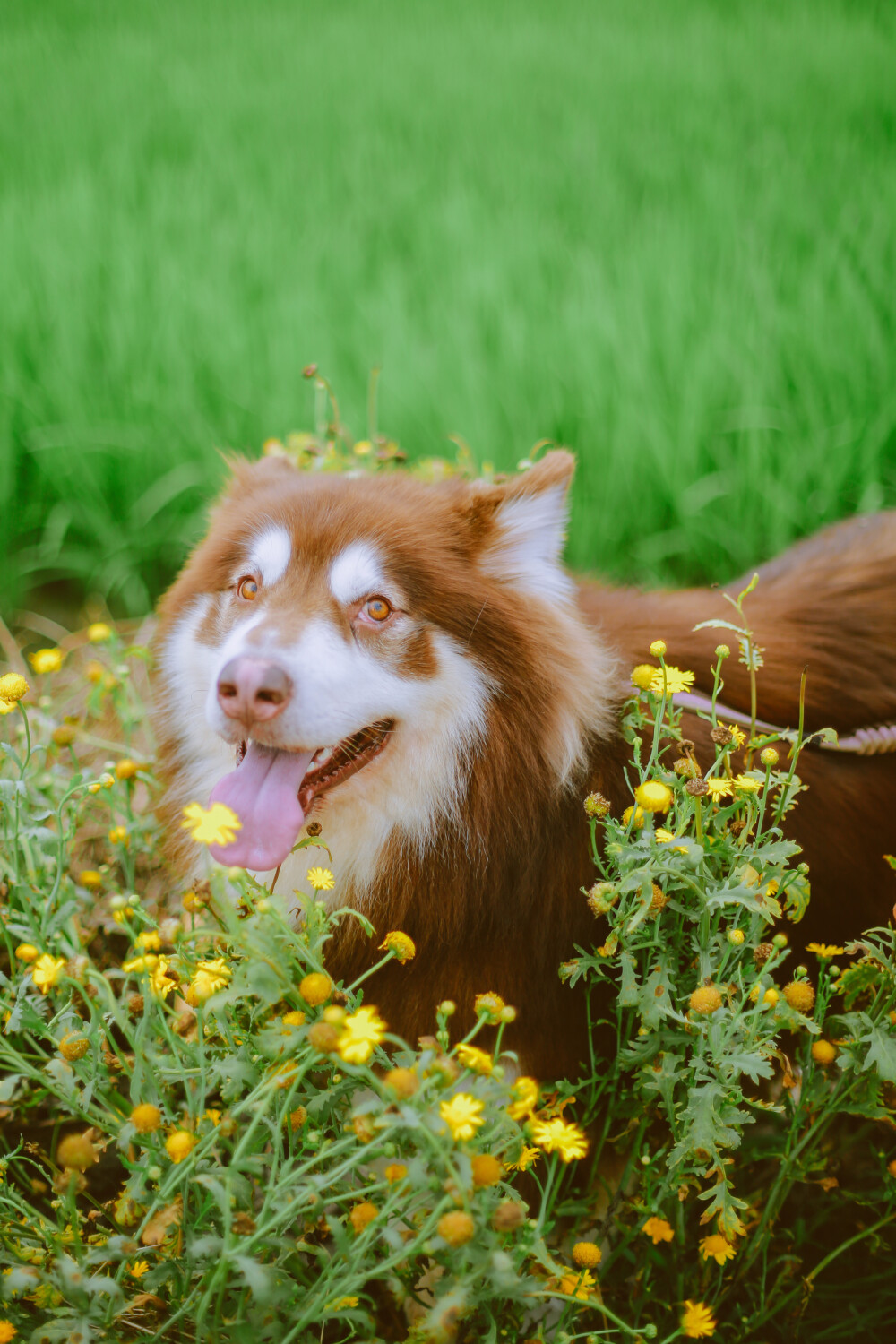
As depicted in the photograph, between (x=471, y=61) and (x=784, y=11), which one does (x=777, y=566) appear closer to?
(x=784, y=11)

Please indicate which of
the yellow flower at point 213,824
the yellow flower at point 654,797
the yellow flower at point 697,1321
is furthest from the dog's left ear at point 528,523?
the yellow flower at point 697,1321

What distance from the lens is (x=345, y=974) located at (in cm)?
151

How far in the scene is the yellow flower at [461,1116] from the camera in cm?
77

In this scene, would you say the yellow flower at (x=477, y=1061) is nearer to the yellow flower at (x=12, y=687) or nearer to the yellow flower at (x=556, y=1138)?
the yellow flower at (x=556, y=1138)

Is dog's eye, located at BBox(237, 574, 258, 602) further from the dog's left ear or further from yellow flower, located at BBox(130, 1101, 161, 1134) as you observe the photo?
yellow flower, located at BBox(130, 1101, 161, 1134)

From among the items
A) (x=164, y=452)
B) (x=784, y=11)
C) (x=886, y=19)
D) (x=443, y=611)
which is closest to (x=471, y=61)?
(x=784, y=11)

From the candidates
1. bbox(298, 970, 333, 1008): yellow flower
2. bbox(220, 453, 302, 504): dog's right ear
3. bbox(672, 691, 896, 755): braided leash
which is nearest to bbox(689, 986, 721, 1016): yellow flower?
bbox(298, 970, 333, 1008): yellow flower

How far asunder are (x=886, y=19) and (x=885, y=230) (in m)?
0.74

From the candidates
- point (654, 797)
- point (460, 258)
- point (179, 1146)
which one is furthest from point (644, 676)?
point (460, 258)

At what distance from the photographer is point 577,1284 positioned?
3.35 ft

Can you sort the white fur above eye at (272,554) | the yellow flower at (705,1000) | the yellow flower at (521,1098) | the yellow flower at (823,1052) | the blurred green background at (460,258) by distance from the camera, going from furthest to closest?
the blurred green background at (460,258), the white fur above eye at (272,554), the yellow flower at (823,1052), the yellow flower at (705,1000), the yellow flower at (521,1098)

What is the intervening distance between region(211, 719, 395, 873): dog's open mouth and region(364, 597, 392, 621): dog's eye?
176 mm

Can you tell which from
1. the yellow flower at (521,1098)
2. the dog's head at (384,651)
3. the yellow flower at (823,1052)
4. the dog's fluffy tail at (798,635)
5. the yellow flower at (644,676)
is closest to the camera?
the yellow flower at (521,1098)

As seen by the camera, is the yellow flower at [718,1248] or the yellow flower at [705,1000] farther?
the yellow flower at [718,1248]
